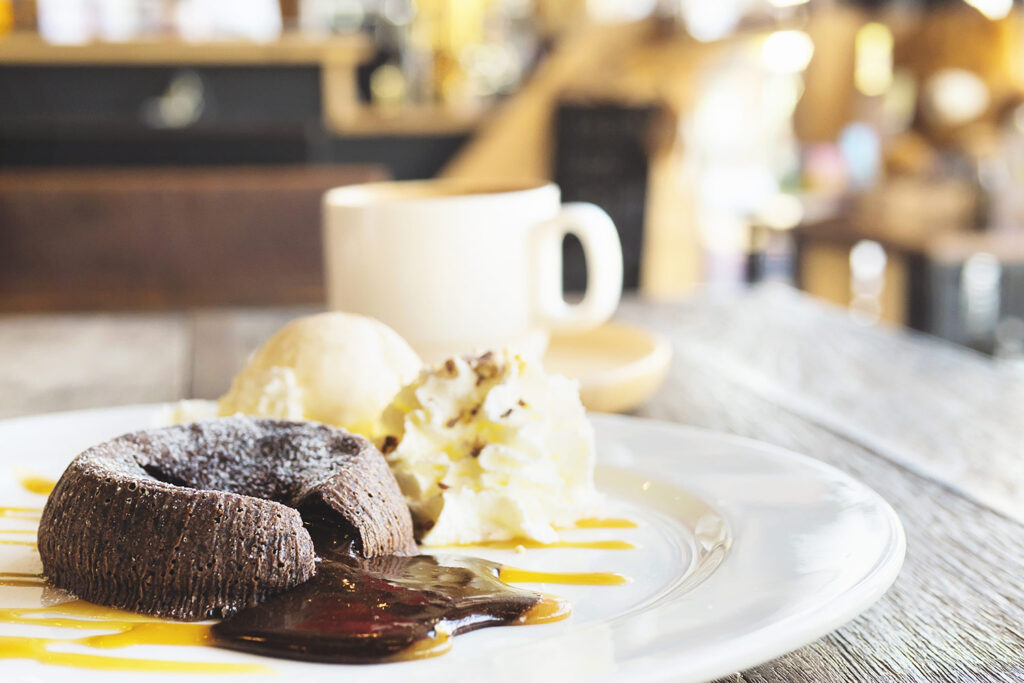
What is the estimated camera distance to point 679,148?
422cm

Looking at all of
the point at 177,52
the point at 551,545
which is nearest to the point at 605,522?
the point at 551,545

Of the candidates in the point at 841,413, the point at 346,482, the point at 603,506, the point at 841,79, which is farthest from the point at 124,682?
the point at 841,79

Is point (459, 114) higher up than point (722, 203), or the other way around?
point (459, 114)

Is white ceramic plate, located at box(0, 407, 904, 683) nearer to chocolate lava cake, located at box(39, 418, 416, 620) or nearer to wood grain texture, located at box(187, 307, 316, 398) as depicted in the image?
chocolate lava cake, located at box(39, 418, 416, 620)

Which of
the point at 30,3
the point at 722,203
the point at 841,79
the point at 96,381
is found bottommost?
the point at 722,203

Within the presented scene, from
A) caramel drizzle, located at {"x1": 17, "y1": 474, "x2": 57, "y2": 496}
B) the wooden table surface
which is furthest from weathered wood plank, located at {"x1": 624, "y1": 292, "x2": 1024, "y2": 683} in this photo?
caramel drizzle, located at {"x1": 17, "y1": 474, "x2": 57, "y2": 496}

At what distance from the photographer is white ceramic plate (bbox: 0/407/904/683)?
374 millimetres

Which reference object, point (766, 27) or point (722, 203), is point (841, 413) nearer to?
point (766, 27)

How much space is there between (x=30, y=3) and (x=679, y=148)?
2689 mm

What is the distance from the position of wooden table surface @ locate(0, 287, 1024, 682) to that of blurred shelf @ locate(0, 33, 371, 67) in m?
2.79

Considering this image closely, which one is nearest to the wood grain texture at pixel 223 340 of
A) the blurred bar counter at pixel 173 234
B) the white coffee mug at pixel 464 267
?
the white coffee mug at pixel 464 267

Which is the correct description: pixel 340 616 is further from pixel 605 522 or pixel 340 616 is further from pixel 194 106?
pixel 194 106

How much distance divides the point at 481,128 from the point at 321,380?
12.2ft

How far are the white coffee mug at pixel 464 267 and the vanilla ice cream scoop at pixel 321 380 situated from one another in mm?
190
